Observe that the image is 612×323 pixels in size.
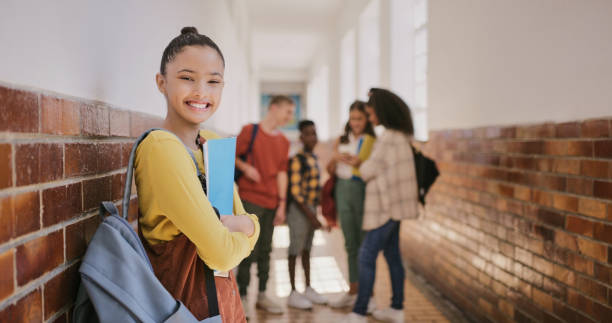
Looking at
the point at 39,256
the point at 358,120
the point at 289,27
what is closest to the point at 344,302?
the point at 358,120

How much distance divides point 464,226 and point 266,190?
1483mm

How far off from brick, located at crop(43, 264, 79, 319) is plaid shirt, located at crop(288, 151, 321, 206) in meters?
2.37

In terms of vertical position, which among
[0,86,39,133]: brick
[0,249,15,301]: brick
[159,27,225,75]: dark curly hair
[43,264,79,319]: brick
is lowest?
[43,264,79,319]: brick

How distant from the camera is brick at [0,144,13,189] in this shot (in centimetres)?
66

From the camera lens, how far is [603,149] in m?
1.73

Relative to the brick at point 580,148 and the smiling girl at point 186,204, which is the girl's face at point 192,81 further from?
the brick at point 580,148

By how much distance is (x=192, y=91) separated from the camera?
3.66 ft

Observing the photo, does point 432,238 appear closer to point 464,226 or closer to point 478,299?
point 464,226

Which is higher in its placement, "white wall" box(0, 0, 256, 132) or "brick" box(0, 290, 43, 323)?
"white wall" box(0, 0, 256, 132)

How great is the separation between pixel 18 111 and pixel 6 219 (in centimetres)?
18

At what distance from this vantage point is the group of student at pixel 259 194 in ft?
3.16

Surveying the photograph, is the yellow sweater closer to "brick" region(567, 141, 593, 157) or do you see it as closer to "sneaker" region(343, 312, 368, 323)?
"brick" region(567, 141, 593, 157)

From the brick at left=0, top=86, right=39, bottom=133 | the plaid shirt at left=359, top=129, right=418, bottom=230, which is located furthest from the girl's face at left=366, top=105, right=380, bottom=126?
the brick at left=0, top=86, right=39, bottom=133

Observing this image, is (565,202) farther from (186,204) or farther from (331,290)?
(331,290)
